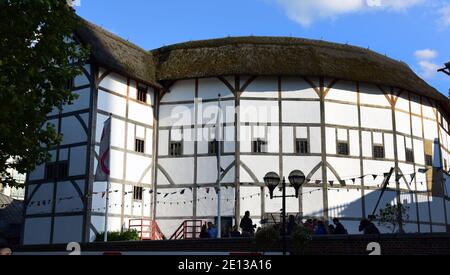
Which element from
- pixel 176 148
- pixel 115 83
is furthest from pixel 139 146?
pixel 115 83

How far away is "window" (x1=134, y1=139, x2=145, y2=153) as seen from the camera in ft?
95.1

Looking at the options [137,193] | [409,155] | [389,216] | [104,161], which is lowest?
[389,216]

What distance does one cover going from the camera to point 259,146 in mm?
28812

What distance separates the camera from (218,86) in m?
29.8

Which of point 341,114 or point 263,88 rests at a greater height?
point 263,88

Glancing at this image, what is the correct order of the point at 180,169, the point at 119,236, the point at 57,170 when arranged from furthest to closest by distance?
1. the point at 180,169
2. the point at 57,170
3. the point at 119,236

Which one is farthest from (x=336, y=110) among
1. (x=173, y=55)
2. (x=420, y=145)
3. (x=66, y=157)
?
(x=66, y=157)

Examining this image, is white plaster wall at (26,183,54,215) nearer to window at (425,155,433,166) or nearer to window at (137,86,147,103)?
window at (137,86,147,103)

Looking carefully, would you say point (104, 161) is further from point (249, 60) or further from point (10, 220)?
point (10, 220)

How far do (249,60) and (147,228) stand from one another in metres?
11.0

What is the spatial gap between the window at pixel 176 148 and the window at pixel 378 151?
10947 millimetres

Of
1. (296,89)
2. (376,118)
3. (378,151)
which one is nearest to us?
(296,89)

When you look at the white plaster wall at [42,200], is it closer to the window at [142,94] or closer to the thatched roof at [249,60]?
the window at [142,94]
